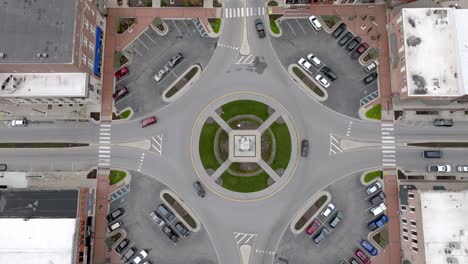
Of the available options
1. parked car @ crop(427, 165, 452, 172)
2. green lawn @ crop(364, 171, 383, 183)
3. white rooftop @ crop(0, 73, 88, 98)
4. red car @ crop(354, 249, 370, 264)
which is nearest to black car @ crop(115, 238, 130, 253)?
white rooftop @ crop(0, 73, 88, 98)

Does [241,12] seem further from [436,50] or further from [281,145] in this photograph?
[436,50]

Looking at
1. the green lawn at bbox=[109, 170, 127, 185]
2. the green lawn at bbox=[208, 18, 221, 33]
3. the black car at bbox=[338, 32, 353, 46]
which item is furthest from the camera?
the green lawn at bbox=[208, 18, 221, 33]

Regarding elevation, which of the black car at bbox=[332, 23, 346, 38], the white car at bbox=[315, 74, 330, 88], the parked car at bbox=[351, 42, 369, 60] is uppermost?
the black car at bbox=[332, 23, 346, 38]

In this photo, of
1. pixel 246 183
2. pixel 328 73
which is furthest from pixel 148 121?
pixel 328 73

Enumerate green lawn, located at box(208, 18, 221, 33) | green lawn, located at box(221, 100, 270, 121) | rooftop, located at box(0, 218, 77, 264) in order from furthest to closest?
1. green lawn, located at box(208, 18, 221, 33)
2. green lawn, located at box(221, 100, 270, 121)
3. rooftop, located at box(0, 218, 77, 264)

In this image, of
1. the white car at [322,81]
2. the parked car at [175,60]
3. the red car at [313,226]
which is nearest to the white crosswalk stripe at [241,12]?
the parked car at [175,60]

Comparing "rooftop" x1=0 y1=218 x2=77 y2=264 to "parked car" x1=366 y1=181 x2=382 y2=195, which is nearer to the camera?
"rooftop" x1=0 y1=218 x2=77 y2=264

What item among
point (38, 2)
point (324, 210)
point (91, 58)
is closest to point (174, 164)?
point (91, 58)

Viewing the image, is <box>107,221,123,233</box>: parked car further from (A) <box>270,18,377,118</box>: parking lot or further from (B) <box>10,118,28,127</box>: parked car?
(A) <box>270,18,377,118</box>: parking lot
